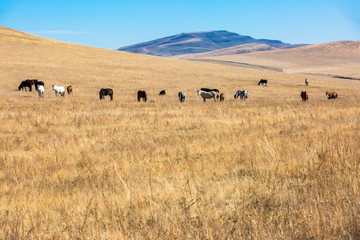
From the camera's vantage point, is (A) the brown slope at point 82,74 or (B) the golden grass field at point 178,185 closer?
(B) the golden grass field at point 178,185

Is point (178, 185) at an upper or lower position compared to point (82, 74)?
lower

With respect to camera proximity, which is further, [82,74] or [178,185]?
[82,74]

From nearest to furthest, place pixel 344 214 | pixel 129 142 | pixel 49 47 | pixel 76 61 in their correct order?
pixel 344 214
pixel 129 142
pixel 76 61
pixel 49 47

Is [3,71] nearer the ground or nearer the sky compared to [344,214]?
nearer the sky

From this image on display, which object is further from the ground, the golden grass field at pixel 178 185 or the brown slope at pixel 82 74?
the brown slope at pixel 82 74

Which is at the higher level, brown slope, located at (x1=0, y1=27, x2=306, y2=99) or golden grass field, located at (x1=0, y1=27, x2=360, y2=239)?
brown slope, located at (x1=0, y1=27, x2=306, y2=99)

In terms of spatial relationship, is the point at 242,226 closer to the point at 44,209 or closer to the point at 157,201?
the point at 157,201

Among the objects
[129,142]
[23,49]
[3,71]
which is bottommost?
[129,142]

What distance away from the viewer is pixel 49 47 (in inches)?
2625

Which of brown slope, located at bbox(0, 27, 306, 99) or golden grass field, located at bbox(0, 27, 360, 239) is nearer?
golden grass field, located at bbox(0, 27, 360, 239)

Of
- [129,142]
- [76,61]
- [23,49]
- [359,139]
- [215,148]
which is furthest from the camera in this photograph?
[23,49]

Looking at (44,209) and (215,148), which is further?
(215,148)

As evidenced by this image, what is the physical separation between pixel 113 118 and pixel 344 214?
11.8m

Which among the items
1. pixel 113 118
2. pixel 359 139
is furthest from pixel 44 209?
pixel 113 118
